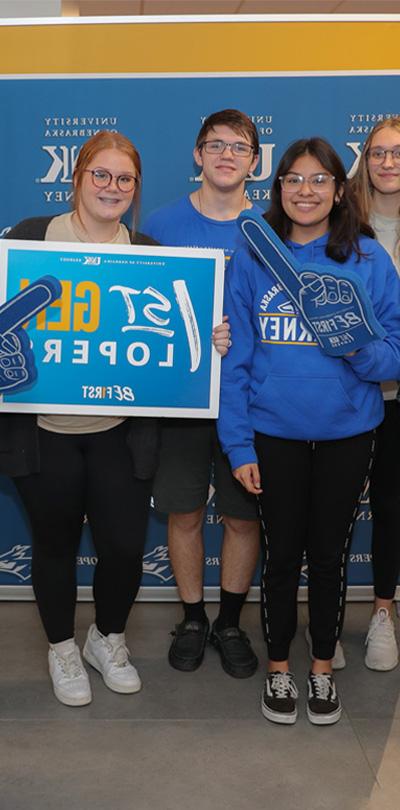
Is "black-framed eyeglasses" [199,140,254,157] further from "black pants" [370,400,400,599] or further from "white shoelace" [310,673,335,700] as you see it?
"white shoelace" [310,673,335,700]

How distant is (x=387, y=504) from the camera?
2.53 meters

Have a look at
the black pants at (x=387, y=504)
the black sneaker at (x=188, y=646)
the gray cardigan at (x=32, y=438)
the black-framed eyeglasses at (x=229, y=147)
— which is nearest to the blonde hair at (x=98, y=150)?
the gray cardigan at (x=32, y=438)

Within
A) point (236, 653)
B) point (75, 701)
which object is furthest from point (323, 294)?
point (75, 701)

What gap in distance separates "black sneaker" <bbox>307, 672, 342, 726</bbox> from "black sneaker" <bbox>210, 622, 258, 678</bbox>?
0.25m

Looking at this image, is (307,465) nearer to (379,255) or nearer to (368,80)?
(379,255)

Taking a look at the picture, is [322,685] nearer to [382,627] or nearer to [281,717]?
[281,717]

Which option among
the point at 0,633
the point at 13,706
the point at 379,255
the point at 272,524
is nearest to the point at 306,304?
the point at 379,255

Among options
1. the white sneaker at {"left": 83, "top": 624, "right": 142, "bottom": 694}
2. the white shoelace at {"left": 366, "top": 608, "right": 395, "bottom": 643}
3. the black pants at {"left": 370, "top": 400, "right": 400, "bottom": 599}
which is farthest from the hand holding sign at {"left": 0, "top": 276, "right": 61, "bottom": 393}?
the white shoelace at {"left": 366, "top": 608, "right": 395, "bottom": 643}

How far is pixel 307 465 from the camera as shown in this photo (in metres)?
2.13

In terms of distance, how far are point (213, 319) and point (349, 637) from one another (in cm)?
122

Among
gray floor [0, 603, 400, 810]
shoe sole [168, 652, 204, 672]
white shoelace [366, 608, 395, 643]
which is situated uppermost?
white shoelace [366, 608, 395, 643]

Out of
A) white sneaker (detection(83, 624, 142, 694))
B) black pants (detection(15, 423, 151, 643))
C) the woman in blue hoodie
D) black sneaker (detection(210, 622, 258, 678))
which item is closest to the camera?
the woman in blue hoodie

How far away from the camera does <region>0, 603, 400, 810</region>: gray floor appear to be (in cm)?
196

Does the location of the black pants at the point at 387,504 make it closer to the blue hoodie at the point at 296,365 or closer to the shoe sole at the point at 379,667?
the shoe sole at the point at 379,667
